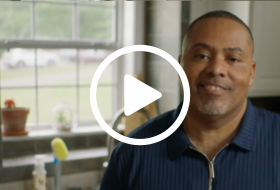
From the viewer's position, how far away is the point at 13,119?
1.02 m

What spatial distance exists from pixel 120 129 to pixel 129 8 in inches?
14.1

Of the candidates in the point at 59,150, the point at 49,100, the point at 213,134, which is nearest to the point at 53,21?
the point at 49,100

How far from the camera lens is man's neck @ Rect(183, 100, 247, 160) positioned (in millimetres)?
670

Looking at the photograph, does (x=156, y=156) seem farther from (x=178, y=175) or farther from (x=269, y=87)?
(x=269, y=87)

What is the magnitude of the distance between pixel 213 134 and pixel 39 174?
0.47 metres

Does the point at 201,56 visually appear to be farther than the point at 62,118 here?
No

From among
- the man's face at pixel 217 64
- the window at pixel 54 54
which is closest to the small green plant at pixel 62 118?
the window at pixel 54 54

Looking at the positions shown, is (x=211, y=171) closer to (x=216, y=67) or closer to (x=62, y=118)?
(x=216, y=67)

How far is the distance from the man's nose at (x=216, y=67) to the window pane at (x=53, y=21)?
0.70 m

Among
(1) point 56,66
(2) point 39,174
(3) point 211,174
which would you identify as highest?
(1) point 56,66

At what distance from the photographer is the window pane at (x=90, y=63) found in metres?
1.05

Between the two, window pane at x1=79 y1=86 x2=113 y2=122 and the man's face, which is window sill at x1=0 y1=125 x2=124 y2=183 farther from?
the man's face

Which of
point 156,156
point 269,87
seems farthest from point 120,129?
point 269,87

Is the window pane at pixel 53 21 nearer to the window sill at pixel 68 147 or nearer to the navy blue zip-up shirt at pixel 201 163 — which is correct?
the window sill at pixel 68 147
